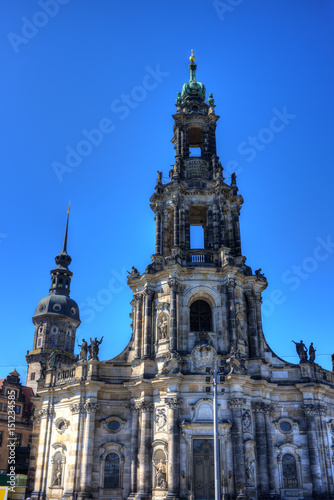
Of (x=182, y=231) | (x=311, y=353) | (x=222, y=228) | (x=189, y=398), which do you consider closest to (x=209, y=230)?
(x=222, y=228)

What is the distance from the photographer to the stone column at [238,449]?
104 ft

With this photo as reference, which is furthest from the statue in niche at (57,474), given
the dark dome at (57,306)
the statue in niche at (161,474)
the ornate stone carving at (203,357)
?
the dark dome at (57,306)

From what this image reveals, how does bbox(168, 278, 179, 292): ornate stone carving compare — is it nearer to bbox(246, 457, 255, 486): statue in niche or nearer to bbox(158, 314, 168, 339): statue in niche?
bbox(158, 314, 168, 339): statue in niche

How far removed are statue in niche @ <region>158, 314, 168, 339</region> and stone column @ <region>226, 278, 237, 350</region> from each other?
16.2 ft

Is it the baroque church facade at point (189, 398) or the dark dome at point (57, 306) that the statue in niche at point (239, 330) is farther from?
the dark dome at point (57, 306)

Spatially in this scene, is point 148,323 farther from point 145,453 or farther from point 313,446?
point 313,446

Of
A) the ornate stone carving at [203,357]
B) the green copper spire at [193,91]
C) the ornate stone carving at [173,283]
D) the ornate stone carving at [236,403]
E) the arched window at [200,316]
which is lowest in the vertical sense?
the ornate stone carving at [236,403]

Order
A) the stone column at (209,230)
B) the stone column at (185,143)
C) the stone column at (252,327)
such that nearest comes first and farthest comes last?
the stone column at (252,327), the stone column at (209,230), the stone column at (185,143)

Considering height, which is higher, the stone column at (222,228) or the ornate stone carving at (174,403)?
the stone column at (222,228)

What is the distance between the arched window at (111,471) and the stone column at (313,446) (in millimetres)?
14579

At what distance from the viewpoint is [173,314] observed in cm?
3653

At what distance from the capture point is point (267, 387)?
121ft

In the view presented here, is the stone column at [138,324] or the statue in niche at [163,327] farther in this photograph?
the stone column at [138,324]

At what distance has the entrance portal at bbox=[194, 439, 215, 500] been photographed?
105ft
